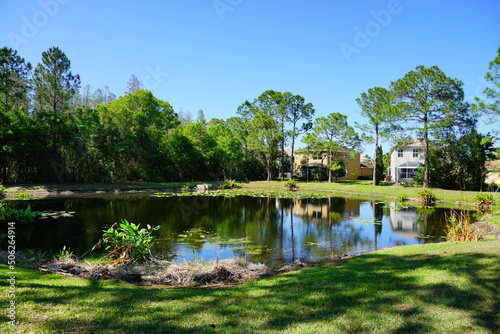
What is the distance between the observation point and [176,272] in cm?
634

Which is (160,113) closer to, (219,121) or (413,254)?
(219,121)

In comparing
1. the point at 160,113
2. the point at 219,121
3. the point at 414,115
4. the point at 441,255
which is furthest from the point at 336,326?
the point at 219,121

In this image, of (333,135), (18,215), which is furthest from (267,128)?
(18,215)

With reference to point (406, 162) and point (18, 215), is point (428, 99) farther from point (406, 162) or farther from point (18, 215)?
point (18, 215)

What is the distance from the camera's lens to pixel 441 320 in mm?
3568

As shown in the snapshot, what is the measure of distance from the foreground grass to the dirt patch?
0.68 meters

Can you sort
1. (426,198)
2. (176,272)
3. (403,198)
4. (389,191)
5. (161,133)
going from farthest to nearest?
(161,133)
(389,191)
(403,198)
(426,198)
(176,272)

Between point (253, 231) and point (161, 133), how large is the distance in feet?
95.4

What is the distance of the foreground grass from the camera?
11.2 ft

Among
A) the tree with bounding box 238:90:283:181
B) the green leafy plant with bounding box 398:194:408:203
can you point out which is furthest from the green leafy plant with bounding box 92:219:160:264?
the tree with bounding box 238:90:283:181

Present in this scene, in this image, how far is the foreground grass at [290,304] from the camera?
11.2 feet

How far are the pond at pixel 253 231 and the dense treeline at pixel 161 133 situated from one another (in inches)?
441

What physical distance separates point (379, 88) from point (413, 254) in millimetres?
31888

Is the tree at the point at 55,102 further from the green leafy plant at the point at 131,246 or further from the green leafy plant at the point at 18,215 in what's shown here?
the green leafy plant at the point at 131,246
